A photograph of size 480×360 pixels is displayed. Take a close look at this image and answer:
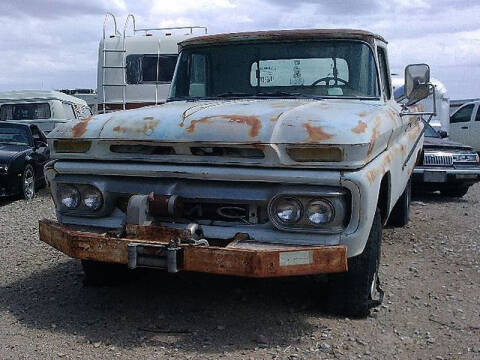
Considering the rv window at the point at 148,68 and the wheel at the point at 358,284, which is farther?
the rv window at the point at 148,68

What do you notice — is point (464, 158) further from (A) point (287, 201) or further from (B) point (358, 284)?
(A) point (287, 201)

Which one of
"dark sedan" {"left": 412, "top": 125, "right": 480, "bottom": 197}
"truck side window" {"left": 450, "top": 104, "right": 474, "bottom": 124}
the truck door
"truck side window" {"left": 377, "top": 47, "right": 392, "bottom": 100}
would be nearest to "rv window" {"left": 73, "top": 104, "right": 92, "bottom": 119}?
"dark sedan" {"left": 412, "top": 125, "right": 480, "bottom": 197}

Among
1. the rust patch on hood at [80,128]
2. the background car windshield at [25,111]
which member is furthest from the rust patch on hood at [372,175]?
the background car windshield at [25,111]

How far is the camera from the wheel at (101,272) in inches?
191

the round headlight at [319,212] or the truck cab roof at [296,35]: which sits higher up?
the truck cab roof at [296,35]

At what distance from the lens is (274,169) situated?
3746mm

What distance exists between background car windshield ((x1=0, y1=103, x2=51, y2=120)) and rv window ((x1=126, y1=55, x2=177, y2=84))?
2652mm

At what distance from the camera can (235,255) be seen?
141 inches

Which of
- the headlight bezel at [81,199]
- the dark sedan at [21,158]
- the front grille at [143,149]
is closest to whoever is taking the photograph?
the front grille at [143,149]

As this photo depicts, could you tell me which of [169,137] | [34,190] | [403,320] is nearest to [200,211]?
[169,137]

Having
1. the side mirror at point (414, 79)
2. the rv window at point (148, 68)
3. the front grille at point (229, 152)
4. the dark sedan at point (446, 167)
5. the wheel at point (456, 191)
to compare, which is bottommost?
the wheel at point (456, 191)

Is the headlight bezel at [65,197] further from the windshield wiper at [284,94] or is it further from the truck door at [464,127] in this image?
the truck door at [464,127]

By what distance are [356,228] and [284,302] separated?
3.70 ft

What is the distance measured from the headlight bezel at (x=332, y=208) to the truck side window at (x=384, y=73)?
1939 mm
